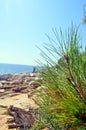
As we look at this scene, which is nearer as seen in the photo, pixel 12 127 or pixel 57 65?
pixel 57 65

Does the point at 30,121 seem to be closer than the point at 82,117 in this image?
No

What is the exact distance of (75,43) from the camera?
2229 millimetres

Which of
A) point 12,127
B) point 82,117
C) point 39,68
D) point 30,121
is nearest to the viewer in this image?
point 82,117

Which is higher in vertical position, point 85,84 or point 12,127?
point 85,84

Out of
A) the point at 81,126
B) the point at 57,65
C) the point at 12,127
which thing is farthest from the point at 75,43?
the point at 12,127

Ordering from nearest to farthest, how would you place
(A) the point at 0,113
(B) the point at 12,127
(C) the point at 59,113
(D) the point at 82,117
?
(D) the point at 82,117 < (C) the point at 59,113 < (B) the point at 12,127 < (A) the point at 0,113

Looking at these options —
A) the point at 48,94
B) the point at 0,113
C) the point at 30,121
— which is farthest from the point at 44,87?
the point at 0,113

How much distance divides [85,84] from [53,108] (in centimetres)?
38

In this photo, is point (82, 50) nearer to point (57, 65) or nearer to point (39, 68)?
point (57, 65)

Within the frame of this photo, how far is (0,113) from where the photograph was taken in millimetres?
12000

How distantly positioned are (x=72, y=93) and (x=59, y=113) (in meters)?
0.25

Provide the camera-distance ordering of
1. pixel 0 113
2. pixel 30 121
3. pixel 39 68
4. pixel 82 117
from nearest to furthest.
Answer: pixel 82 117
pixel 39 68
pixel 30 121
pixel 0 113

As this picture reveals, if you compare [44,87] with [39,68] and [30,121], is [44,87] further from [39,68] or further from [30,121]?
[30,121]

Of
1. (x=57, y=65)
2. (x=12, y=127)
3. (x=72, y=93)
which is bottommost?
(x=12, y=127)
